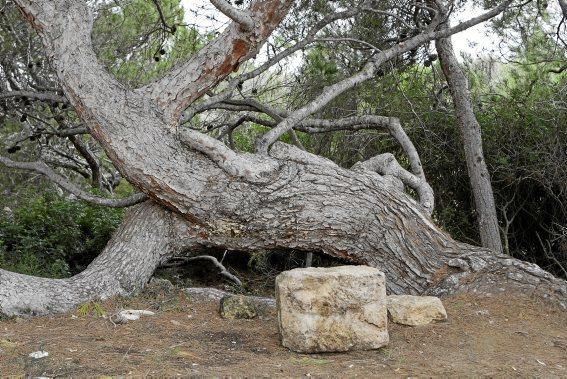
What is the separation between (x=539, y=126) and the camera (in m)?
7.24

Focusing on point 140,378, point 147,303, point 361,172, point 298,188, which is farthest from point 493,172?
point 140,378

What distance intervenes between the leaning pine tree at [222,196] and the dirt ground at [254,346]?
31 cm

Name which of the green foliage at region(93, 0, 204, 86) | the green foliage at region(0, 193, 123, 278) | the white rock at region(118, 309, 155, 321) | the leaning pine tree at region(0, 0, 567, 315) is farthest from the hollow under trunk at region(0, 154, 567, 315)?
the green foliage at region(93, 0, 204, 86)

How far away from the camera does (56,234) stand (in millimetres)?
6930

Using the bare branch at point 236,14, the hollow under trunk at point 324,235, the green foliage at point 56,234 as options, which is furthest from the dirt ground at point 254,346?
the green foliage at point 56,234

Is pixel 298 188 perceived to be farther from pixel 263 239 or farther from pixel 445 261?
pixel 445 261

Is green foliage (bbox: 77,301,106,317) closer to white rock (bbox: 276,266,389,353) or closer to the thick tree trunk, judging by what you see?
the thick tree trunk

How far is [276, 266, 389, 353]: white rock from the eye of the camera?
12.7ft

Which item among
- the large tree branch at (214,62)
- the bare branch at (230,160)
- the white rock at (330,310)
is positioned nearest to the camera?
the white rock at (330,310)

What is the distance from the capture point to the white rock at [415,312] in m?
4.40

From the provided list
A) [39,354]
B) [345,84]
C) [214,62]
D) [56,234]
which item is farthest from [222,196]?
[56,234]

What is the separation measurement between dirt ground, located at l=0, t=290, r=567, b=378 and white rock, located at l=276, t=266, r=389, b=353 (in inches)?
2.8

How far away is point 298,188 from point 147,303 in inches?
51.5

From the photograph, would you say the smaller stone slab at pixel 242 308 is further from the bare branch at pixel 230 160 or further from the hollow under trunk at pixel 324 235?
the bare branch at pixel 230 160
